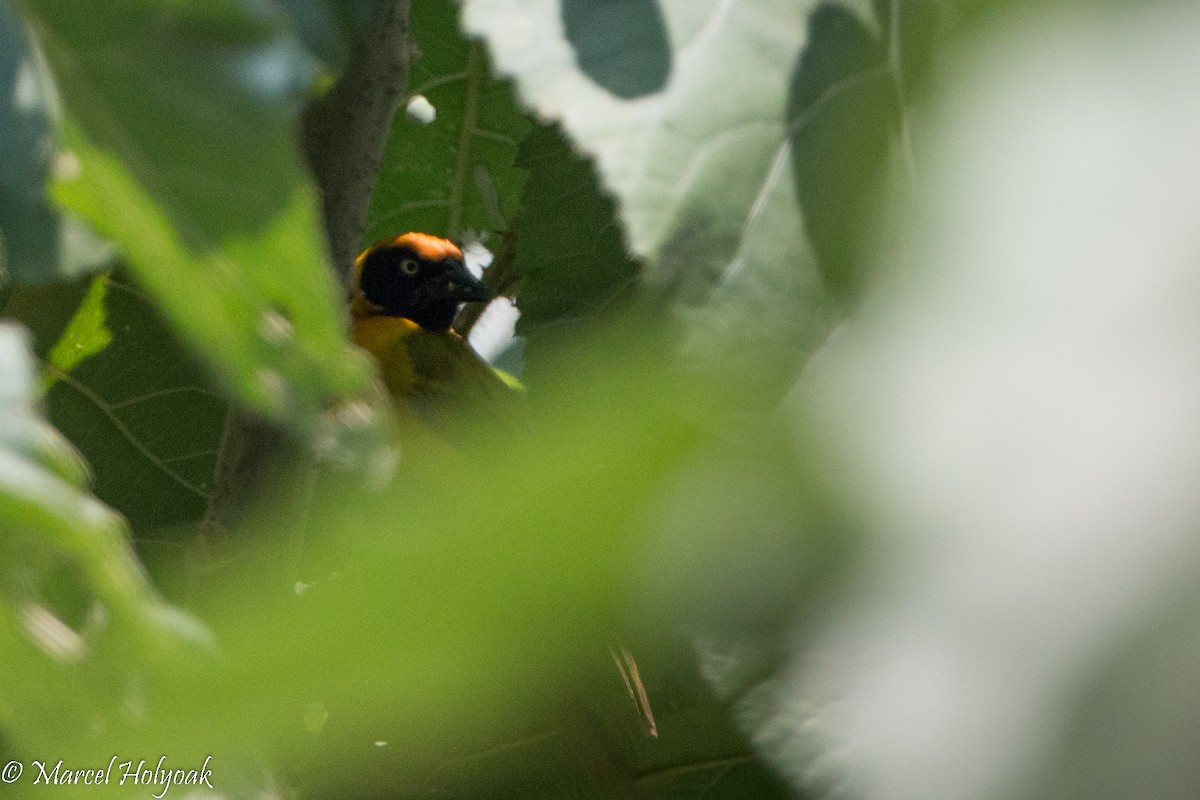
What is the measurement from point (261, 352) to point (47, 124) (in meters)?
0.20

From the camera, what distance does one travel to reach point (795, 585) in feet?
0.55

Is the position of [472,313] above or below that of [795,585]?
above

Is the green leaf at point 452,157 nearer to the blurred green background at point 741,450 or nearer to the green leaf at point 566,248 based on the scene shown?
the green leaf at point 566,248

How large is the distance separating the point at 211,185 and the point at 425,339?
2304 mm

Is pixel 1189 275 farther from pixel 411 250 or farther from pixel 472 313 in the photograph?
pixel 411 250

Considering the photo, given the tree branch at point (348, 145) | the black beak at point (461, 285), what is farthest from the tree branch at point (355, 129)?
the black beak at point (461, 285)

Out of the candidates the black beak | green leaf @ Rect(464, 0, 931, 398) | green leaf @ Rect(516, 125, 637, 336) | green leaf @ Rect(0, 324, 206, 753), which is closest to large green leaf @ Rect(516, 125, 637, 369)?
green leaf @ Rect(516, 125, 637, 336)

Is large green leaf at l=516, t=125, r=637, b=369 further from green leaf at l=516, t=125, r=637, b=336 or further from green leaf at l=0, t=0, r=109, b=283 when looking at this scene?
green leaf at l=0, t=0, r=109, b=283

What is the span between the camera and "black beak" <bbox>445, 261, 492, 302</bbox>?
9.67 feet

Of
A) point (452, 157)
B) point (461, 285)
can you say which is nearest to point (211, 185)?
point (452, 157)

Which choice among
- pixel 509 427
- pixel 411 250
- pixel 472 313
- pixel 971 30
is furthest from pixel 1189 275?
pixel 411 250

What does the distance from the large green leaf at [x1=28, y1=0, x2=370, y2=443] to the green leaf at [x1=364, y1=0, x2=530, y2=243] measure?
1144 mm

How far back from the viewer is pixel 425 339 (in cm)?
270

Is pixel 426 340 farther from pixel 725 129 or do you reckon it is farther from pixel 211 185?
pixel 211 185
